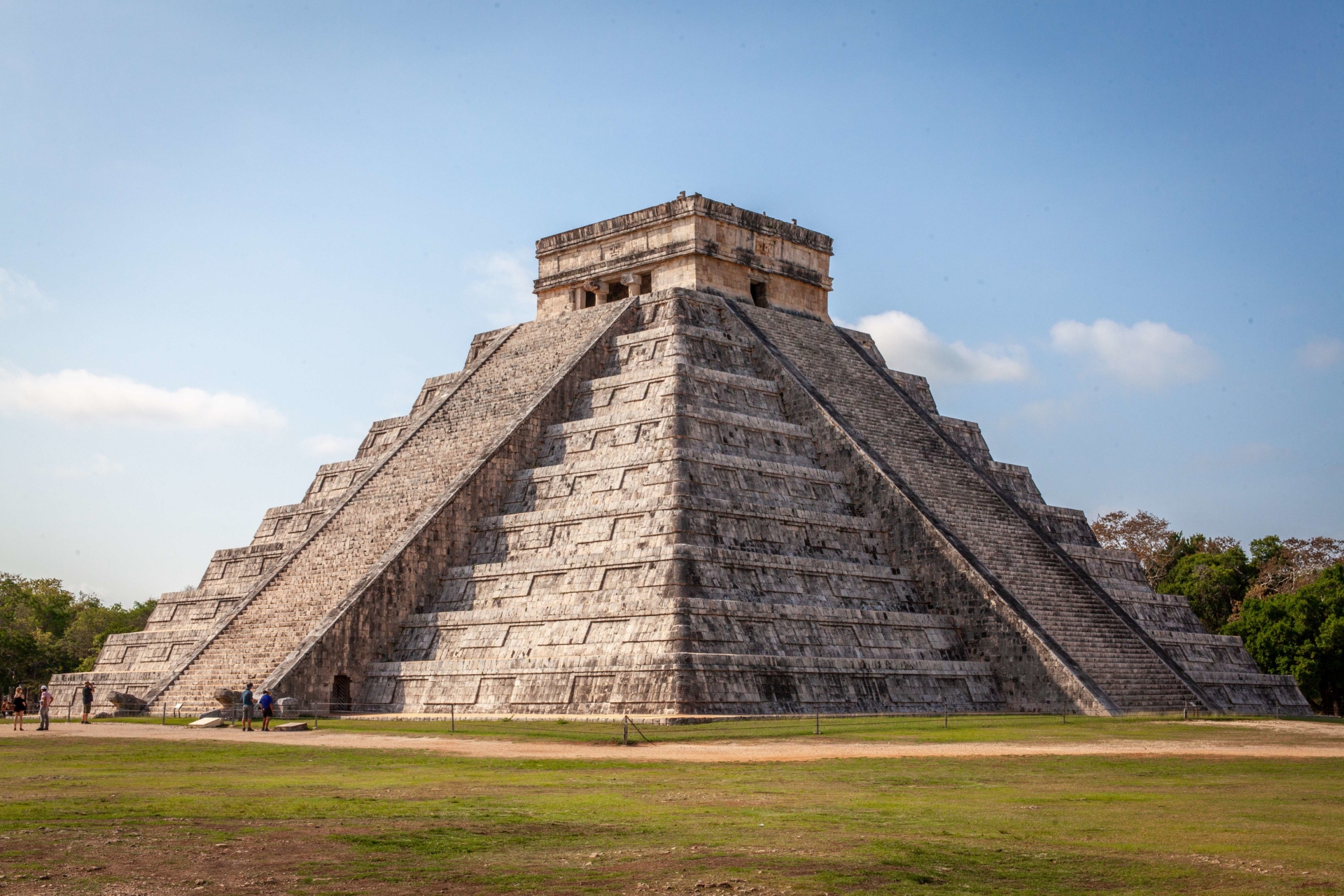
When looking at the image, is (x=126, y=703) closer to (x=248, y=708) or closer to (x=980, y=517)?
(x=248, y=708)

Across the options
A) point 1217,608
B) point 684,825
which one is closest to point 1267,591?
point 1217,608

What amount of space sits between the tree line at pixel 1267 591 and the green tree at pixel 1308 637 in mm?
20

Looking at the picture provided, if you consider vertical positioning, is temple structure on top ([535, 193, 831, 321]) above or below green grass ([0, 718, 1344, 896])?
above

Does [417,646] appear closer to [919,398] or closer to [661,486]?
[661,486]

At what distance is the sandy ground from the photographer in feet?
55.2

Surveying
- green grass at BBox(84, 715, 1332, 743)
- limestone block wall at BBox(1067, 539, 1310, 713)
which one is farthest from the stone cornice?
green grass at BBox(84, 715, 1332, 743)

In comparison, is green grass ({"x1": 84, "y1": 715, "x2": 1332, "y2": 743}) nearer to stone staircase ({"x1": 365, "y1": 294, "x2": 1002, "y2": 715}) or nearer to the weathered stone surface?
stone staircase ({"x1": 365, "y1": 294, "x2": 1002, "y2": 715})

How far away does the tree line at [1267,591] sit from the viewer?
1545 inches

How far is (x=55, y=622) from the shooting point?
61.8 m

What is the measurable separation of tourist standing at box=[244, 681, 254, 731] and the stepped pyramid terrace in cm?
249

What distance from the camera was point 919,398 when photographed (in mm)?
37438

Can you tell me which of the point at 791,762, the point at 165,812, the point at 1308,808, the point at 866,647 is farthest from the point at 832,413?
the point at 165,812

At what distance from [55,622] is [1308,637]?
50176mm

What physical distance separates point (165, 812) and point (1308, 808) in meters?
9.15
